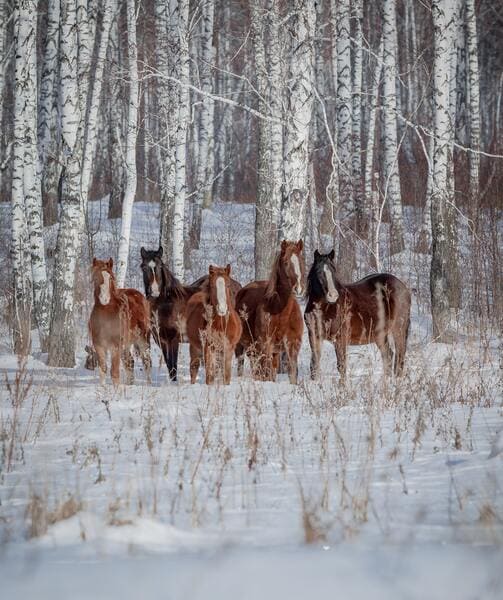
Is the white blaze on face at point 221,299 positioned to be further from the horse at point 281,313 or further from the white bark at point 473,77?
the white bark at point 473,77

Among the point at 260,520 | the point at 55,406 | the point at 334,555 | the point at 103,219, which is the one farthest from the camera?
the point at 103,219

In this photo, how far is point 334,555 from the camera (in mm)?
3453

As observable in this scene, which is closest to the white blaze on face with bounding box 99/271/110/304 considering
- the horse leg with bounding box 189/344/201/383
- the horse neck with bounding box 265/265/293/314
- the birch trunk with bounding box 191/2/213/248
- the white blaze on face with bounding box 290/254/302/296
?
the horse leg with bounding box 189/344/201/383

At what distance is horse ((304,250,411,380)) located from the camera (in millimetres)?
9055

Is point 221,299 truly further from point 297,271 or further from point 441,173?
point 441,173

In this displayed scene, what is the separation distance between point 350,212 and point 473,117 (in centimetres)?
416

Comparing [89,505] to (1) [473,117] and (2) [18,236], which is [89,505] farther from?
(1) [473,117]

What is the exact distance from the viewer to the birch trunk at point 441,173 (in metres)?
11.6

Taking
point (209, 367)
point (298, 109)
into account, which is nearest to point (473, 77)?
point (298, 109)

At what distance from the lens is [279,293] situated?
→ 918cm

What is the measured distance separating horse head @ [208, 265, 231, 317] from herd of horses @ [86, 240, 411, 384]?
0.01m

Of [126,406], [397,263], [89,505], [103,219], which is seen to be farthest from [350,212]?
[89,505]

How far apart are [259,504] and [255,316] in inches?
209

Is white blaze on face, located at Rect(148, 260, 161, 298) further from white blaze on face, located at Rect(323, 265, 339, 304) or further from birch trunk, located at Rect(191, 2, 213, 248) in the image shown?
birch trunk, located at Rect(191, 2, 213, 248)
